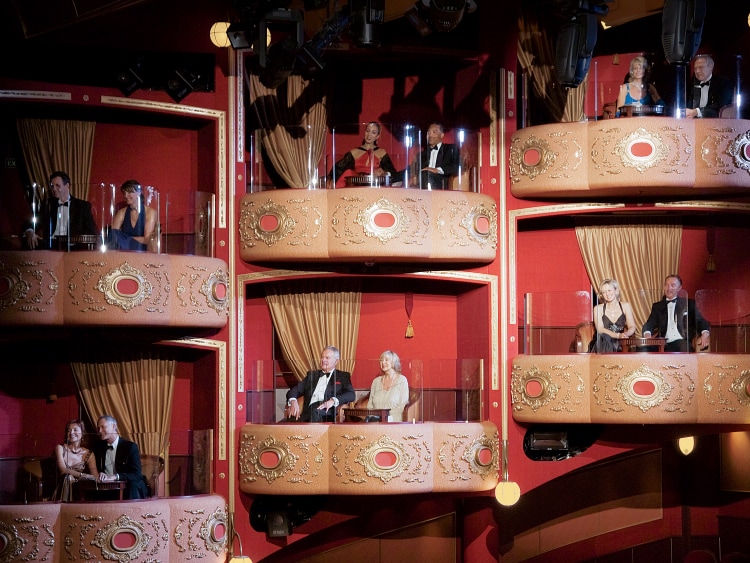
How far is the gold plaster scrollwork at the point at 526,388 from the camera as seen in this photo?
12695 millimetres

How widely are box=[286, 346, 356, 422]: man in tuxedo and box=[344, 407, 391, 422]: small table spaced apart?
0.12 meters

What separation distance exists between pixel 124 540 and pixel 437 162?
4793 mm

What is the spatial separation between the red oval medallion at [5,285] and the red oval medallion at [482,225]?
180 inches

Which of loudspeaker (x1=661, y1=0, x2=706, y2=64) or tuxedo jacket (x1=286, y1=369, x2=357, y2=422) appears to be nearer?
loudspeaker (x1=661, y1=0, x2=706, y2=64)

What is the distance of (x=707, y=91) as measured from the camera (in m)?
12.9

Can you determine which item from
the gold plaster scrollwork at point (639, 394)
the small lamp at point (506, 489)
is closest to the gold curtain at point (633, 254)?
the gold plaster scrollwork at point (639, 394)

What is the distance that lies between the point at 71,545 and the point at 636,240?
676 centimetres

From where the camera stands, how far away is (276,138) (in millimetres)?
13625

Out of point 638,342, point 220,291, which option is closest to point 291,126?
point 220,291

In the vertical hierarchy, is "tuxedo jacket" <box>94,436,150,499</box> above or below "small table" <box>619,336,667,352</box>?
below

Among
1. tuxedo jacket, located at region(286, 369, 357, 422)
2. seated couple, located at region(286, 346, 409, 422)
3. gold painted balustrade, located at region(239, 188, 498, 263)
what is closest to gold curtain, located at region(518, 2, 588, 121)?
gold painted balustrade, located at region(239, 188, 498, 263)

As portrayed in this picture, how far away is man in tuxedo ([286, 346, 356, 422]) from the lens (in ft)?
40.4

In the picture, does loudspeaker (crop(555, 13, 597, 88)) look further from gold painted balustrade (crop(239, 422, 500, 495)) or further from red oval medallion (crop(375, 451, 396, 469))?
red oval medallion (crop(375, 451, 396, 469))

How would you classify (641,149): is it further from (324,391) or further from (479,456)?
(324,391)
